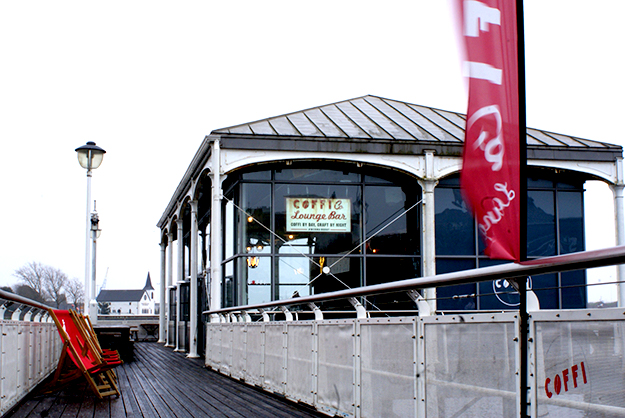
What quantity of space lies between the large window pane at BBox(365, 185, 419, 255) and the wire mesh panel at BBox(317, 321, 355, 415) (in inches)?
358

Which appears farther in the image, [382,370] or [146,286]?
[146,286]

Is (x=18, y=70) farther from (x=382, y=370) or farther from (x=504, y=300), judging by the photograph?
(x=504, y=300)

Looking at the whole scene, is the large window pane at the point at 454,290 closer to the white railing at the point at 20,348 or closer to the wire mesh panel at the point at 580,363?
the white railing at the point at 20,348

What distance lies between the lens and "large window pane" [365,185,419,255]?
16.3m

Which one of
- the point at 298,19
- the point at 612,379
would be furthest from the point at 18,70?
the point at 612,379

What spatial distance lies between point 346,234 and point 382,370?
1053 centimetres

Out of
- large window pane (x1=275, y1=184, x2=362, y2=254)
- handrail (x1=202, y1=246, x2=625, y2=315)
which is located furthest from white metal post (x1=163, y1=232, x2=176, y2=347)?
handrail (x1=202, y1=246, x2=625, y2=315)

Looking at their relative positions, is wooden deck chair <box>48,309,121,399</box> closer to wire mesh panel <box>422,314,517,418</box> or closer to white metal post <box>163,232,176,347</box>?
wire mesh panel <box>422,314,517,418</box>

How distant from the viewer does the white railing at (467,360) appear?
10.2 ft

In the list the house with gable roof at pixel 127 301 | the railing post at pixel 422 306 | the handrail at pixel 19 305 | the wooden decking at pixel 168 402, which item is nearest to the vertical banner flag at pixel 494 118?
the railing post at pixel 422 306

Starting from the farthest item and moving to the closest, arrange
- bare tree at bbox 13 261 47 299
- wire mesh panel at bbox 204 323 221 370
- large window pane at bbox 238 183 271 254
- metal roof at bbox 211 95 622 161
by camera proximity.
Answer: bare tree at bbox 13 261 47 299, metal roof at bbox 211 95 622 161, large window pane at bbox 238 183 271 254, wire mesh panel at bbox 204 323 221 370

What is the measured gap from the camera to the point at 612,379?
9.89 feet

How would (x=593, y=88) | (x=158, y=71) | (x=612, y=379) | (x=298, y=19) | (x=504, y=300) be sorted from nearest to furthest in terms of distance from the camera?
1. (x=612, y=379)
2. (x=593, y=88)
3. (x=298, y=19)
4. (x=158, y=71)
5. (x=504, y=300)

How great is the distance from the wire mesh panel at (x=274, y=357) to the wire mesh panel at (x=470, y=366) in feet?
13.4
